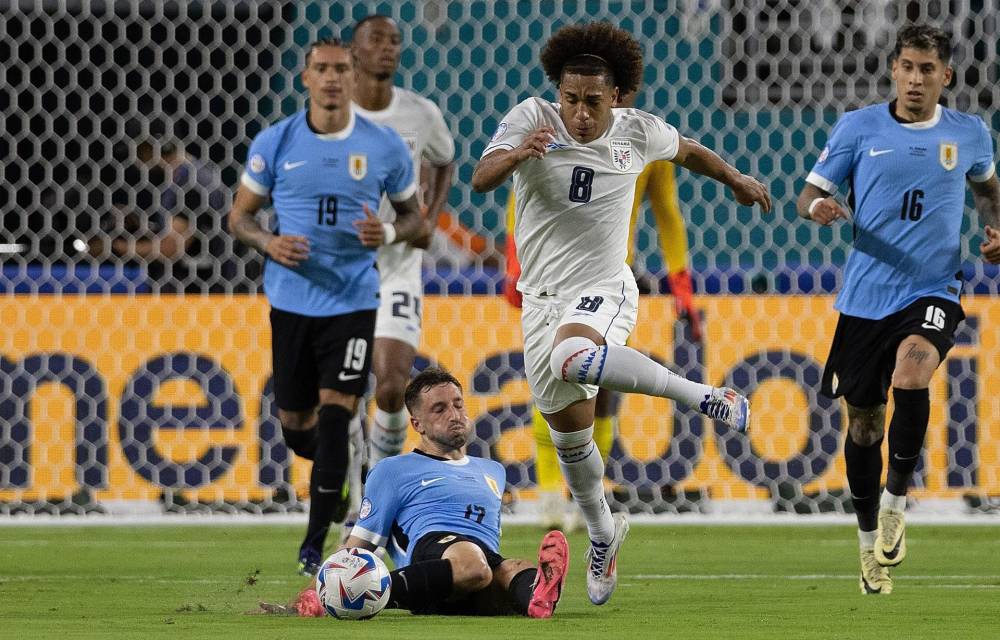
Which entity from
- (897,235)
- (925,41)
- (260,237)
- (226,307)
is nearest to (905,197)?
(897,235)

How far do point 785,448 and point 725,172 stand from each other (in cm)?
387

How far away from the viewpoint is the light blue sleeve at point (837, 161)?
641 cm

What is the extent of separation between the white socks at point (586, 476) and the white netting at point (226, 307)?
3.54m

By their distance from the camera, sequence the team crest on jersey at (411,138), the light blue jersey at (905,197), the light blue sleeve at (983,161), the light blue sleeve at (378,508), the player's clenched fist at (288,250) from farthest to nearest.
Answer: the team crest on jersey at (411,138) → the player's clenched fist at (288,250) → the light blue sleeve at (983,161) → the light blue jersey at (905,197) → the light blue sleeve at (378,508)

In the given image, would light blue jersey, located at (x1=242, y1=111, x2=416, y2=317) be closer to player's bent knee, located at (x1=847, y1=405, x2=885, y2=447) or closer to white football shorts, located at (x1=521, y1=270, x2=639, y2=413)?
white football shorts, located at (x1=521, y1=270, x2=639, y2=413)

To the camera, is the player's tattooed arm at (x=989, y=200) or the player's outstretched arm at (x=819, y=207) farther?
the player's tattooed arm at (x=989, y=200)

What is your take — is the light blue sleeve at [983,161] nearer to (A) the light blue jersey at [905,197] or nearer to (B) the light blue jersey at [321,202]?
(A) the light blue jersey at [905,197]

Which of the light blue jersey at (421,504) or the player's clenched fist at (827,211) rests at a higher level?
the player's clenched fist at (827,211)

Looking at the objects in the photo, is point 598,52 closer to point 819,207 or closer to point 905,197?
point 819,207

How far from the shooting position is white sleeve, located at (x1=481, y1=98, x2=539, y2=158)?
5.42m

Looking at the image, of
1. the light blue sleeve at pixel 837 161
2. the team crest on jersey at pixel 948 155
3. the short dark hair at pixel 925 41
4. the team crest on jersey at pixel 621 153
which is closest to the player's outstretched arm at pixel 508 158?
the team crest on jersey at pixel 621 153

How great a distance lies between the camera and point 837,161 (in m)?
6.43

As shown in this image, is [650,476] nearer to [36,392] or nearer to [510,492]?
[510,492]

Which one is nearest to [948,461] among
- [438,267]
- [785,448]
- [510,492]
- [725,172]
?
[785,448]
